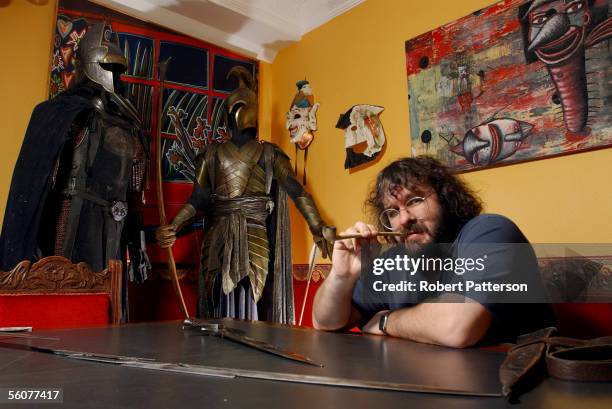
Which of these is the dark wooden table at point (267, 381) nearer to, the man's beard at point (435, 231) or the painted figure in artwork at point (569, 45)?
the man's beard at point (435, 231)

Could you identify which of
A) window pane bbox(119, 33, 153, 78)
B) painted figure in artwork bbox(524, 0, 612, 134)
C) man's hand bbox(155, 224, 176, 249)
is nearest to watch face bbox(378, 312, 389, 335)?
painted figure in artwork bbox(524, 0, 612, 134)

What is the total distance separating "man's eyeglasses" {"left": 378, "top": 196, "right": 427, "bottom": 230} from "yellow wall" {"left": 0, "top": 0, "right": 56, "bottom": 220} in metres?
2.11

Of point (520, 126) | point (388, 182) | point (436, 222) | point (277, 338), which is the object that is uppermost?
point (520, 126)

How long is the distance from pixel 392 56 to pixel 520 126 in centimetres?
102

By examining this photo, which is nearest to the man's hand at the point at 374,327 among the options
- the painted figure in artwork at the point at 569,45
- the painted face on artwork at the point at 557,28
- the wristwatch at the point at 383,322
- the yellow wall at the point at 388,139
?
the wristwatch at the point at 383,322

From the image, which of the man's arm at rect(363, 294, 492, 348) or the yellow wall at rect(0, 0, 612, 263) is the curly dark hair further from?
the yellow wall at rect(0, 0, 612, 263)

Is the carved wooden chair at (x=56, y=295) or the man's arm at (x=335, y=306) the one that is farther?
the carved wooden chair at (x=56, y=295)

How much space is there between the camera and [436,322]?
908 millimetres

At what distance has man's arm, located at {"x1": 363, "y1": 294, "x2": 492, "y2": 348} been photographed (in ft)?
2.83

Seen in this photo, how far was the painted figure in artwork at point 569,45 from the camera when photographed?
1.84 m

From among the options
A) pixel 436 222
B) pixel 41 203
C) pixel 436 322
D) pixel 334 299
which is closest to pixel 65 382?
pixel 436 322

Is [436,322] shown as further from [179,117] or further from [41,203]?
[179,117]

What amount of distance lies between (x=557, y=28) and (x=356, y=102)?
1.28 metres

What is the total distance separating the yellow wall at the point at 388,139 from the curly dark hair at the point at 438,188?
0.62 m
